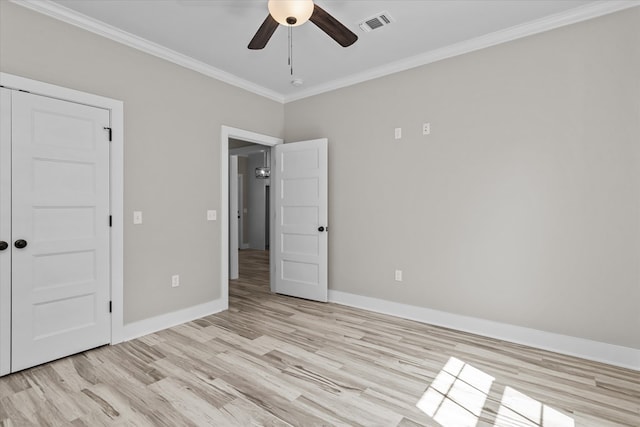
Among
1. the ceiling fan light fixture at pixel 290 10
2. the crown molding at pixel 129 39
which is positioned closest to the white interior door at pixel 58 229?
the crown molding at pixel 129 39

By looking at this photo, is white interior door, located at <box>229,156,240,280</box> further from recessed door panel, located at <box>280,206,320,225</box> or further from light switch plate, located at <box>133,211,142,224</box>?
light switch plate, located at <box>133,211,142,224</box>

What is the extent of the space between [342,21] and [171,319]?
3299mm

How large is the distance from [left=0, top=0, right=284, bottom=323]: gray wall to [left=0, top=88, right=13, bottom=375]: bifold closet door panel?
36cm

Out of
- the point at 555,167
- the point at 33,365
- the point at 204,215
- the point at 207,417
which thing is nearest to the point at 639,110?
the point at 555,167

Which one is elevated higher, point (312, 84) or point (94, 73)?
point (312, 84)

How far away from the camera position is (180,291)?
3.43 metres

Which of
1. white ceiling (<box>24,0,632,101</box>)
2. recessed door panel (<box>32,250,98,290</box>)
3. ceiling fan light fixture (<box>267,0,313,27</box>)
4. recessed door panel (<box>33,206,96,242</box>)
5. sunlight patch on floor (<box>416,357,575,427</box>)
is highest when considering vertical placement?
white ceiling (<box>24,0,632,101</box>)

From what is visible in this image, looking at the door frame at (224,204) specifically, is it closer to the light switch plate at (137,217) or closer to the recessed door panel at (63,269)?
the light switch plate at (137,217)

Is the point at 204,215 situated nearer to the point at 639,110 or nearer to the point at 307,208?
the point at 307,208

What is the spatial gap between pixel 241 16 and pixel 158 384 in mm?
2888

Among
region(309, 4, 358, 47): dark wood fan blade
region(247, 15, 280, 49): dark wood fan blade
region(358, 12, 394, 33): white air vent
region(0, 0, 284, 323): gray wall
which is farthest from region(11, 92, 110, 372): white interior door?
region(358, 12, 394, 33): white air vent

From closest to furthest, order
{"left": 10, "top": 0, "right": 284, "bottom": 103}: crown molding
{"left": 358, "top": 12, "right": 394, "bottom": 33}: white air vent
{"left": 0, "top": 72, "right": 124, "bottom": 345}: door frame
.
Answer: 1. {"left": 10, "top": 0, "right": 284, "bottom": 103}: crown molding
2. {"left": 358, "top": 12, "right": 394, "bottom": 33}: white air vent
3. {"left": 0, "top": 72, "right": 124, "bottom": 345}: door frame

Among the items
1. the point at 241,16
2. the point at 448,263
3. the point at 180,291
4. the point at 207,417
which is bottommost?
the point at 207,417

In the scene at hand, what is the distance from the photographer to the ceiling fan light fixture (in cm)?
189
